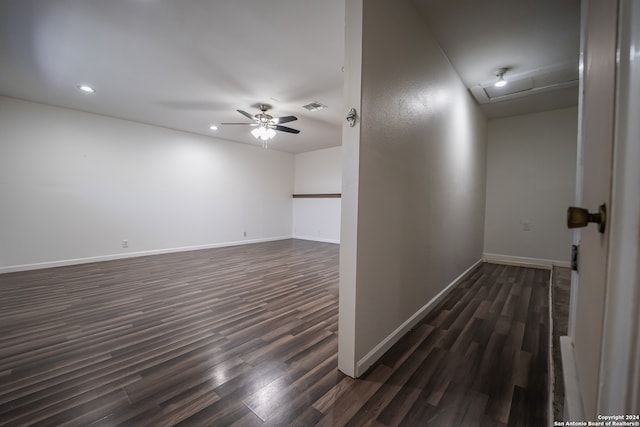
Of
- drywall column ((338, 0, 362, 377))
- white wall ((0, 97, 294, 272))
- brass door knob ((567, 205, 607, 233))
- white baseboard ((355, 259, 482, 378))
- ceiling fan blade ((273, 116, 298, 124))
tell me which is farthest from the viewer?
white wall ((0, 97, 294, 272))

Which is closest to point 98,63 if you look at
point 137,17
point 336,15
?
point 137,17

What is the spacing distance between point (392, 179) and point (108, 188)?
5.28 meters

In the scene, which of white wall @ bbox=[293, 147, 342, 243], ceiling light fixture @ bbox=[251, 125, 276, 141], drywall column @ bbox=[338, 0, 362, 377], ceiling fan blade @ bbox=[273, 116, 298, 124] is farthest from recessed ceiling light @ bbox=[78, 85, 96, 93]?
white wall @ bbox=[293, 147, 342, 243]

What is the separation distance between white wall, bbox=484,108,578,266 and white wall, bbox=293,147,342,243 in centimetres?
350

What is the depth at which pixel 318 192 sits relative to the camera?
720 cm

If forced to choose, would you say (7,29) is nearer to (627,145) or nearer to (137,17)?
(137,17)

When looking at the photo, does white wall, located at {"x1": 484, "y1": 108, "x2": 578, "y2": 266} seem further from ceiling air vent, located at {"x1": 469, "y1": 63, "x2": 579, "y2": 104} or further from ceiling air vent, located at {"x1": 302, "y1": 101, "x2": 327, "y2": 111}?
ceiling air vent, located at {"x1": 302, "y1": 101, "x2": 327, "y2": 111}

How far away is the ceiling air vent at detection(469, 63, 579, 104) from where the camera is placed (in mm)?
2869

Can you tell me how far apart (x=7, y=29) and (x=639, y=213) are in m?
4.04

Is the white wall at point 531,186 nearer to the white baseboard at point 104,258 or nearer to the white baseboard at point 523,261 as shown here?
the white baseboard at point 523,261

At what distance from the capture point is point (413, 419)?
47.6 inches

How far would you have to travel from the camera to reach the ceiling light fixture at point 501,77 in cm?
287

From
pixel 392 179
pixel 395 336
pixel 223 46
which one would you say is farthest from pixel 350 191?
pixel 223 46

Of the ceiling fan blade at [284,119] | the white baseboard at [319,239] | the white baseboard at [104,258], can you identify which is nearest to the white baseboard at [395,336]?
the ceiling fan blade at [284,119]
